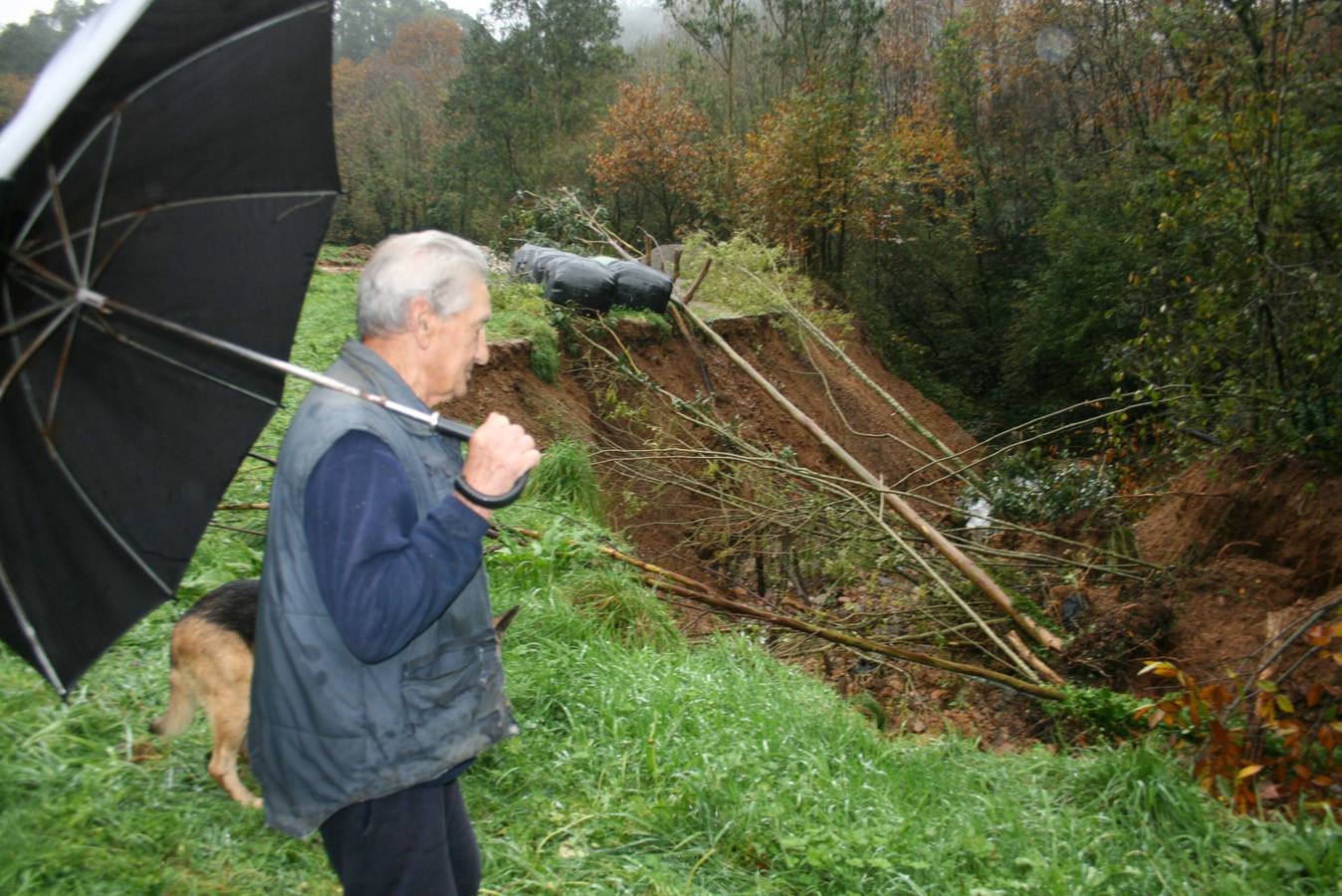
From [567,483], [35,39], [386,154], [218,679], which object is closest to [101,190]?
[35,39]

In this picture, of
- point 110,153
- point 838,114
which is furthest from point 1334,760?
point 838,114

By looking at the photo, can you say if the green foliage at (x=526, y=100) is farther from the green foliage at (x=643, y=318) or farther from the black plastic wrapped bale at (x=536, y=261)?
the green foliage at (x=643, y=318)

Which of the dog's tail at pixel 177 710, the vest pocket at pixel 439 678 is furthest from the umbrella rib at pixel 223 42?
the dog's tail at pixel 177 710

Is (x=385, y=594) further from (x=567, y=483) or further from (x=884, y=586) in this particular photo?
(x=884, y=586)

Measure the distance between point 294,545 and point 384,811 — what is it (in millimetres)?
560

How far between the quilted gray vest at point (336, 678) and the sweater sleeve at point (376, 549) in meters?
0.06

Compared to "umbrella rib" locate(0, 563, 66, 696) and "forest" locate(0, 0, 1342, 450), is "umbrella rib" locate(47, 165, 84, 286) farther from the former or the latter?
"forest" locate(0, 0, 1342, 450)

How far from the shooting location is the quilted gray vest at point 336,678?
168 cm

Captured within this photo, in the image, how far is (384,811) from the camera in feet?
5.79

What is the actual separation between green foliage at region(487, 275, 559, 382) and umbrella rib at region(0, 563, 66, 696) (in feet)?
25.7

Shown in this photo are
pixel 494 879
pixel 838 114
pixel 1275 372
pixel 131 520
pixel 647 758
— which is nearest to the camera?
pixel 131 520

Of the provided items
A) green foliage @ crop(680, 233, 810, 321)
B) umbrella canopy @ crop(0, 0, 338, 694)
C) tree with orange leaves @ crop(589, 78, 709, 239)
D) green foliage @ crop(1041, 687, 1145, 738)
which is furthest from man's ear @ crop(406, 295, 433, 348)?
tree with orange leaves @ crop(589, 78, 709, 239)

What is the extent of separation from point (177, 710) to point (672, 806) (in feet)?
5.34

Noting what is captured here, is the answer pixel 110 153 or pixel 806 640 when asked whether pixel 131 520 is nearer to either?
pixel 110 153
